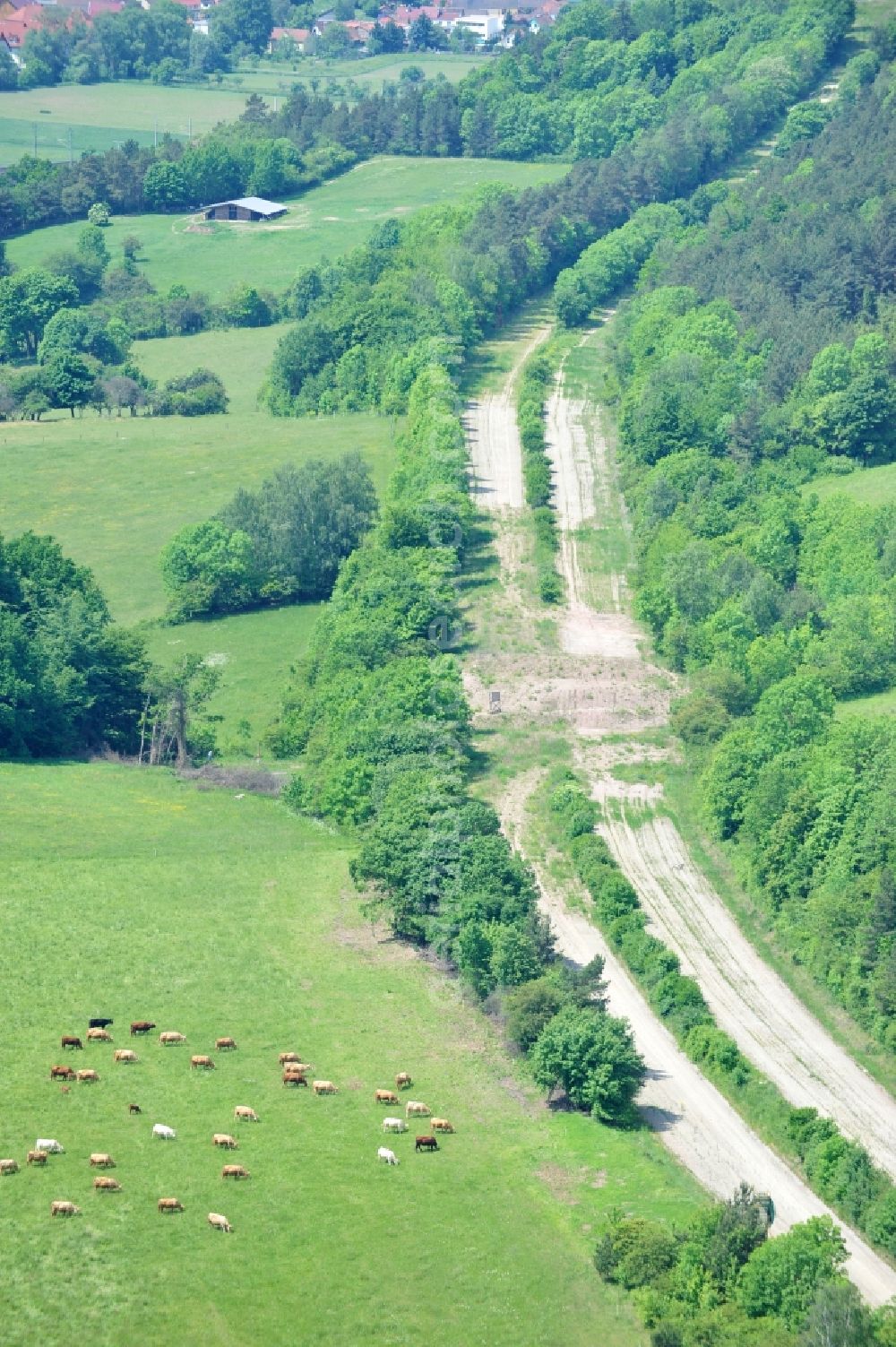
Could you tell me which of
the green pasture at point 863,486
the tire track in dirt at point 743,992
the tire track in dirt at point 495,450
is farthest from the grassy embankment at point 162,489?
the green pasture at point 863,486

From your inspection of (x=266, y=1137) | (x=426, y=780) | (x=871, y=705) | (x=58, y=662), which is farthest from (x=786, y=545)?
(x=266, y=1137)

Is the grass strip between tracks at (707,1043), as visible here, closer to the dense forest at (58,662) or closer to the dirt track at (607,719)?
the dirt track at (607,719)

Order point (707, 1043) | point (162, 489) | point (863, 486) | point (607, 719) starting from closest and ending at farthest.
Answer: point (707, 1043) → point (607, 719) → point (863, 486) → point (162, 489)

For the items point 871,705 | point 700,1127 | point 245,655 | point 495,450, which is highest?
point 495,450

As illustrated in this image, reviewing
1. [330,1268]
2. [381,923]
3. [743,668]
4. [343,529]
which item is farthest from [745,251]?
[330,1268]

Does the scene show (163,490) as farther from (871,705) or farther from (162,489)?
(871,705)

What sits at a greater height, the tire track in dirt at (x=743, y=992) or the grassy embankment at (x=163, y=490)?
the grassy embankment at (x=163, y=490)

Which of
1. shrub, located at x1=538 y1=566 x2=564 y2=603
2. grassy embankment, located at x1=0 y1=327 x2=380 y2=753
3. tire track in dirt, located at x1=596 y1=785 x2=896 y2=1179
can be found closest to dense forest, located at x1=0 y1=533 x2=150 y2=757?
grassy embankment, located at x1=0 y1=327 x2=380 y2=753
